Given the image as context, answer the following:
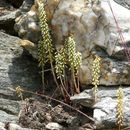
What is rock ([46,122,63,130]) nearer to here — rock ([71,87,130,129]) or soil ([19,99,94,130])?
soil ([19,99,94,130])

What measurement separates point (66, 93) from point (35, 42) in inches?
45.0

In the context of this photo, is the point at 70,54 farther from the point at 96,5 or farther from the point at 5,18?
the point at 5,18

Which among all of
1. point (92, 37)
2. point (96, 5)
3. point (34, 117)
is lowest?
point (34, 117)

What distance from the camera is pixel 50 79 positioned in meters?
8.08

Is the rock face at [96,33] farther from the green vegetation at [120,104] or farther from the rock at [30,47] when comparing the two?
the green vegetation at [120,104]

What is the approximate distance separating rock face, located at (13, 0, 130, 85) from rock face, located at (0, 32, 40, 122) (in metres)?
0.81

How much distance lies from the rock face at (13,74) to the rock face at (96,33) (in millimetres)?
812

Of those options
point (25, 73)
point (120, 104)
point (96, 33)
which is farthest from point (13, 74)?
point (120, 104)

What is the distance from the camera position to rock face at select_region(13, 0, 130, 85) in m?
7.16

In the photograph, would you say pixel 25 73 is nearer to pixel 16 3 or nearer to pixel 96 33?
pixel 96 33

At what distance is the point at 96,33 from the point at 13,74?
169cm

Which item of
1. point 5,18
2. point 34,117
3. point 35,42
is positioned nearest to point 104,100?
point 34,117

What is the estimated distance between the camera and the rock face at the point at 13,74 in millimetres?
7375

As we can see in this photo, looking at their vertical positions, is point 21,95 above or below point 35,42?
below
